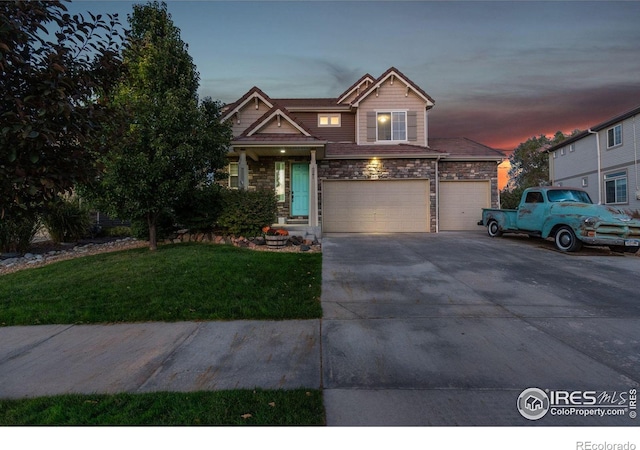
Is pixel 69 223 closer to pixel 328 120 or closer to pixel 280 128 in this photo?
pixel 280 128

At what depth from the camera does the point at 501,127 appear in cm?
1978

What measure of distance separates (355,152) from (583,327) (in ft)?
36.7

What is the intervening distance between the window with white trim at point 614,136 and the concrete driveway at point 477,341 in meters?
14.6

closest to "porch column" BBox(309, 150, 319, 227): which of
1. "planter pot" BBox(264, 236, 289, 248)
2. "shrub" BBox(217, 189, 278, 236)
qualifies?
"shrub" BBox(217, 189, 278, 236)

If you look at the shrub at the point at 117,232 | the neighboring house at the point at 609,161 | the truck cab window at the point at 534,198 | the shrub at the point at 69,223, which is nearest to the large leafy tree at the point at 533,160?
the neighboring house at the point at 609,161

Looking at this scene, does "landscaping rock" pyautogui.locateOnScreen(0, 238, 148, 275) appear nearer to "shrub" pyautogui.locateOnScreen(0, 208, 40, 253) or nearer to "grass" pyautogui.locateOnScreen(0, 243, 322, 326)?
"shrub" pyautogui.locateOnScreen(0, 208, 40, 253)

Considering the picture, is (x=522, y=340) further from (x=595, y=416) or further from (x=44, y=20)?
(x=44, y=20)

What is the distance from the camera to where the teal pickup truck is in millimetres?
8414

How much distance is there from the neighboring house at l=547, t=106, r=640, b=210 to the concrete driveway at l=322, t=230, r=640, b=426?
13.3 metres

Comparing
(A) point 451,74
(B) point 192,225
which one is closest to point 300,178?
(B) point 192,225

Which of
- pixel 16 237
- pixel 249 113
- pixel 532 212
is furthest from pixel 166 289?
pixel 532 212

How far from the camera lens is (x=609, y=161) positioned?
1791 centimetres
